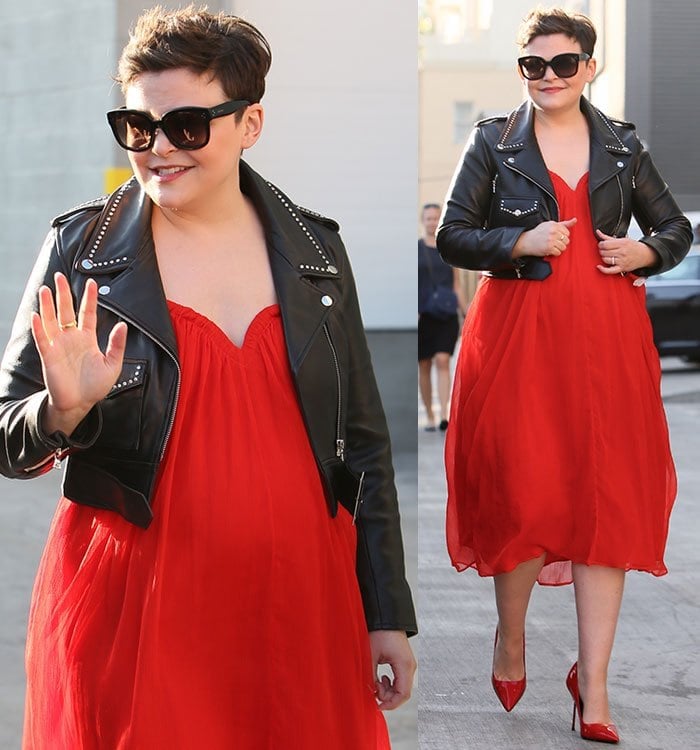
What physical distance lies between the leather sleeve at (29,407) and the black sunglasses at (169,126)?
0.18 metres

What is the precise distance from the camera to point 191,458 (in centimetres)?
201

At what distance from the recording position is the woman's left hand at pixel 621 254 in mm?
3869

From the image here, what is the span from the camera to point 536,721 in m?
4.10

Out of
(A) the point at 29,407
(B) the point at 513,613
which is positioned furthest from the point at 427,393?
(A) the point at 29,407

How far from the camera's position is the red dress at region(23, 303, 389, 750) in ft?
6.55

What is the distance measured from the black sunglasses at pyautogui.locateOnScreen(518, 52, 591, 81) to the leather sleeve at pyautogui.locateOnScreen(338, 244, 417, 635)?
181cm

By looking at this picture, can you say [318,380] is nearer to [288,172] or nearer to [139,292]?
[139,292]

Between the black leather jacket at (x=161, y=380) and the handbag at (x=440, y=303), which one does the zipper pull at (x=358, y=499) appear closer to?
the black leather jacket at (x=161, y=380)

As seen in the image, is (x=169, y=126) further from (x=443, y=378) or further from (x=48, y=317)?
(x=443, y=378)

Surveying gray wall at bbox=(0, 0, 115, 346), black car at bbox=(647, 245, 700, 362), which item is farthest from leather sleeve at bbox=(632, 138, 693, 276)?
black car at bbox=(647, 245, 700, 362)

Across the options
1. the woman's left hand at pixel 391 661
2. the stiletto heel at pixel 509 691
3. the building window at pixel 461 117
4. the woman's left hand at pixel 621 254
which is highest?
the building window at pixel 461 117

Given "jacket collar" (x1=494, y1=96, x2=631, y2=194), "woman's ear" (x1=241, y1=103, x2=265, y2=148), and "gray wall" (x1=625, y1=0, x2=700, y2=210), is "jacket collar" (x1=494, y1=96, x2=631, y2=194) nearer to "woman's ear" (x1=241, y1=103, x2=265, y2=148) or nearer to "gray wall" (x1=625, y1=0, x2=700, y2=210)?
"woman's ear" (x1=241, y1=103, x2=265, y2=148)

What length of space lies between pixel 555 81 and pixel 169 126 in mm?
2104

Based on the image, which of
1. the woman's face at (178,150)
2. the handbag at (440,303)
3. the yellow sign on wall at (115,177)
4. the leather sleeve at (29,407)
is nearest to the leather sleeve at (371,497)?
the woman's face at (178,150)
